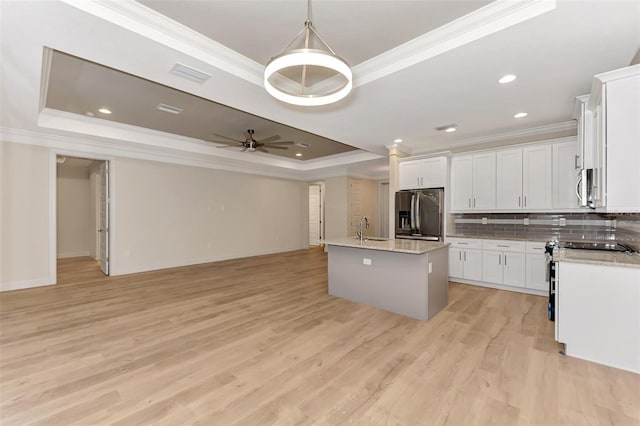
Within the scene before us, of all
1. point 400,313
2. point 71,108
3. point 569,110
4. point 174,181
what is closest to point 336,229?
point 174,181

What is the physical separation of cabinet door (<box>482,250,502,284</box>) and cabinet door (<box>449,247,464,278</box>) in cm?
36

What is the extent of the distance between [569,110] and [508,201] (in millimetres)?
1543

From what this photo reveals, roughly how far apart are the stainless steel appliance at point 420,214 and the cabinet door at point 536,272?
1368 millimetres

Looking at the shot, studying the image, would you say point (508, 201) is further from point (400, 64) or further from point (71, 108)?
point (71, 108)

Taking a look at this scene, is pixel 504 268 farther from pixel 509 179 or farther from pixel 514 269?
pixel 509 179

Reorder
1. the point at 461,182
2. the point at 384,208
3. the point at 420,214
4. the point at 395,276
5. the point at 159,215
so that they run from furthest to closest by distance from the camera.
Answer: the point at 384,208, the point at 159,215, the point at 420,214, the point at 461,182, the point at 395,276

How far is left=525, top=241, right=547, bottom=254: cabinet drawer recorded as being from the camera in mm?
4262

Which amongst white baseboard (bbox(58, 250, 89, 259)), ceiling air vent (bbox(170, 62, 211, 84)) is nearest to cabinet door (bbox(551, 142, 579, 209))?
ceiling air vent (bbox(170, 62, 211, 84))

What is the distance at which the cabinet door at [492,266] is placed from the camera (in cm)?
461

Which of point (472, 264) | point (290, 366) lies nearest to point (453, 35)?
point (290, 366)

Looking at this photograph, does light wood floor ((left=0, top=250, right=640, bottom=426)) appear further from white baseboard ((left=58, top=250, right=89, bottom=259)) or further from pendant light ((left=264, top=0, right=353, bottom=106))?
white baseboard ((left=58, top=250, right=89, bottom=259))

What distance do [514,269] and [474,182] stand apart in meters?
1.63

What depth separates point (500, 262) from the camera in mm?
4594

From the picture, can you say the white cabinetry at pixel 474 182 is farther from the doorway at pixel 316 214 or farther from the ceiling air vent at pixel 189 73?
the doorway at pixel 316 214
